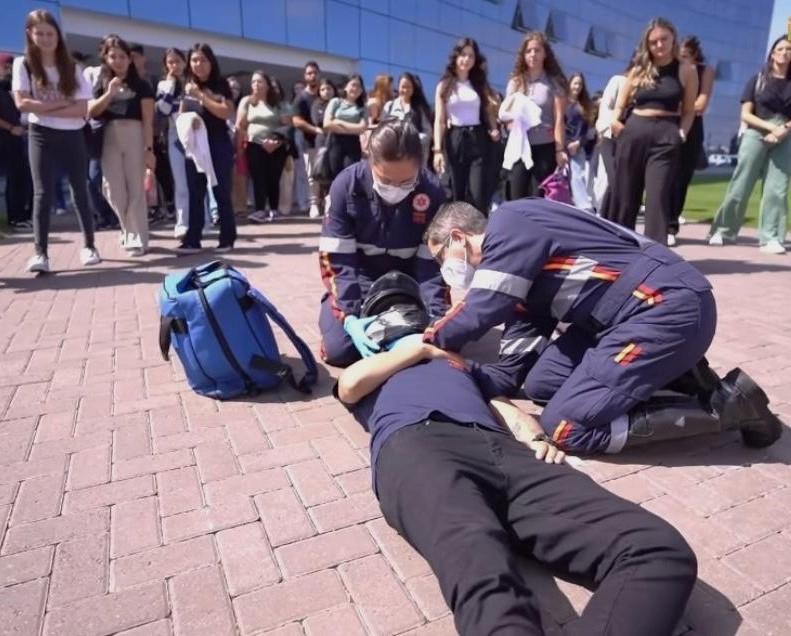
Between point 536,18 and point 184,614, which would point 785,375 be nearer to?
point 184,614

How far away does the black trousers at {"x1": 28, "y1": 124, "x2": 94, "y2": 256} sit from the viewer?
16.5ft

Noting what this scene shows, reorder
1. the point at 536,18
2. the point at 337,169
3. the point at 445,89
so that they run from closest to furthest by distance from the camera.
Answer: the point at 445,89
the point at 337,169
the point at 536,18

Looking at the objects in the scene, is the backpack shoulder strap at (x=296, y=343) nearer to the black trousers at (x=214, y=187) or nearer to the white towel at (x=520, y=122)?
the white towel at (x=520, y=122)

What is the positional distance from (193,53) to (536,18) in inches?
1127

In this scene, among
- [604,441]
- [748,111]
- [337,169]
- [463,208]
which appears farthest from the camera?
[337,169]

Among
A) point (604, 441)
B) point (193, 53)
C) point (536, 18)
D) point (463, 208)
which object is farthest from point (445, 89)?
point (536, 18)

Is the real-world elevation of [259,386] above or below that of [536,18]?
below

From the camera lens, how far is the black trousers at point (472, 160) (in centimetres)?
561

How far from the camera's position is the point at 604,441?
2270mm

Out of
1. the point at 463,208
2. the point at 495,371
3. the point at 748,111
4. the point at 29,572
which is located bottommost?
the point at 29,572

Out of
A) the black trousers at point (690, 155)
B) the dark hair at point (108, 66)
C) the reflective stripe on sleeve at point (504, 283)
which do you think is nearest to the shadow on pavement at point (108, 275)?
the dark hair at point (108, 66)

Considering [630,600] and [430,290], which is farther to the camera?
[430,290]

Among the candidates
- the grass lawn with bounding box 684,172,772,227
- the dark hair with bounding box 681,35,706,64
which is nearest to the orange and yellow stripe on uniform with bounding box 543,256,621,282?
the dark hair with bounding box 681,35,706,64

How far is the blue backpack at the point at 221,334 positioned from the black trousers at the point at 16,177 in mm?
7029
